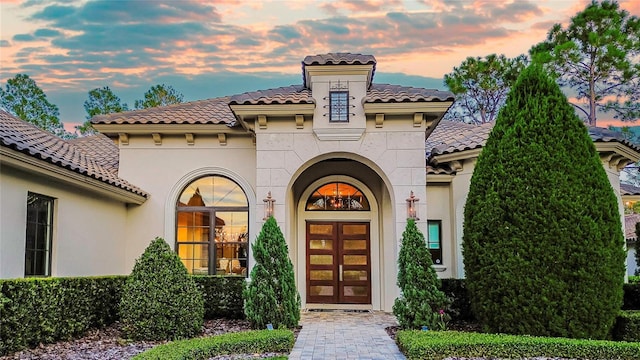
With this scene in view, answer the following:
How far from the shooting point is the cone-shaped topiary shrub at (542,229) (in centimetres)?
807

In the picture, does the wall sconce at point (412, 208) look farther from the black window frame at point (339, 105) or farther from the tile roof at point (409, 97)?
the black window frame at point (339, 105)

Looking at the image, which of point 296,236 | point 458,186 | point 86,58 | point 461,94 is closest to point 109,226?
point 296,236

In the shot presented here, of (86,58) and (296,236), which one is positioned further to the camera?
(86,58)

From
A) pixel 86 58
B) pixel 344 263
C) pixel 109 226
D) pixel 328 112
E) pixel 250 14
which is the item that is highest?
pixel 86 58

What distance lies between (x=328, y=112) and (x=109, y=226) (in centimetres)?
574

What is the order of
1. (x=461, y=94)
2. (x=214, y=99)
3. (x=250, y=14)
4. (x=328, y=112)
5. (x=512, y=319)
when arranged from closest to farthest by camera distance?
(x=512, y=319) < (x=328, y=112) < (x=250, y=14) < (x=214, y=99) < (x=461, y=94)

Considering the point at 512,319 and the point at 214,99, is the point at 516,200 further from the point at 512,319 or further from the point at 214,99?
the point at 214,99

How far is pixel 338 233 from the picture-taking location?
13.8 metres

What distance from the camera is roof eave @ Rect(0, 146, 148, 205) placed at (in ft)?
25.1

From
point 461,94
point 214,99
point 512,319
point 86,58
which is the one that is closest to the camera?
point 512,319

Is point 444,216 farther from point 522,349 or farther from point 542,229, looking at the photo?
point 522,349

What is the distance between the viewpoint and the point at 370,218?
13.7 meters

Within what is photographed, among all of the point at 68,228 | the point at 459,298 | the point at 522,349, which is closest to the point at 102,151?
the point at 68,228

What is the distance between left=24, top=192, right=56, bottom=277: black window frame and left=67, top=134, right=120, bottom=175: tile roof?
355 cm
